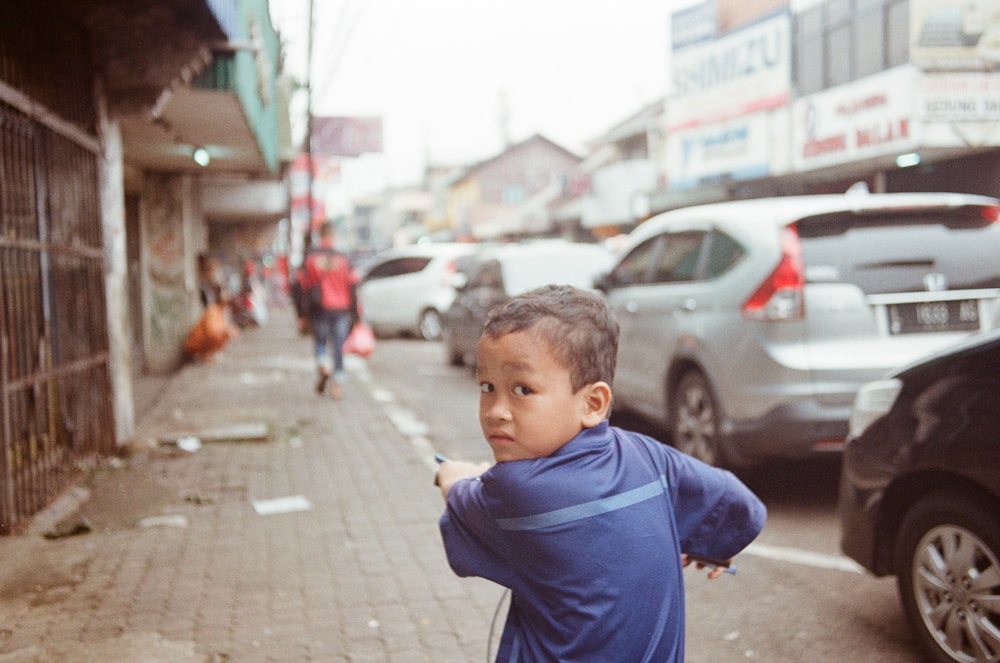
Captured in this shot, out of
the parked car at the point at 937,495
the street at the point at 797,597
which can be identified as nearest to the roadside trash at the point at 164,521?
the street at the point at 797,597

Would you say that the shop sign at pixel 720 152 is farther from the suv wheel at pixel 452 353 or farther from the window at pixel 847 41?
the suv wheel at pixel 452 353

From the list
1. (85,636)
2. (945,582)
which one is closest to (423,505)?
(85,636)

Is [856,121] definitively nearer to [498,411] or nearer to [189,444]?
[189,444]

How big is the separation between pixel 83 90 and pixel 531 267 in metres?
5.94

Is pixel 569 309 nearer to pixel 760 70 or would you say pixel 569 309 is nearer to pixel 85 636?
pixel 85 636

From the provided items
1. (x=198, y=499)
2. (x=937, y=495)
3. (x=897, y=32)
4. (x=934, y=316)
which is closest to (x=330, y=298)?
(x=198, y=499)

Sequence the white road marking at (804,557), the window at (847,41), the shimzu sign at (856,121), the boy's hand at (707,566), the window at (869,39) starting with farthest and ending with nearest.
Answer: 1. the window at (869,39)
2. the window at (847,41)
3. the shimzu sign at (856,121)
4. the white road marking at (804,557)
5. the boy's hand at (707,566)

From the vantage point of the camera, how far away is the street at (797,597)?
3.82 m

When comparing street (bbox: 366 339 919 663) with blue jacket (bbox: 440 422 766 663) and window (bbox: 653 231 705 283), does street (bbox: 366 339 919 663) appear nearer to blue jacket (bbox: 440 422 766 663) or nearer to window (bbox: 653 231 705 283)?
window (bbox: 653 231 705 283)

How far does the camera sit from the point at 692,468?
2.09 m

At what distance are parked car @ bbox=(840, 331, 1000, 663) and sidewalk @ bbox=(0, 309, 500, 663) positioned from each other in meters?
1.61

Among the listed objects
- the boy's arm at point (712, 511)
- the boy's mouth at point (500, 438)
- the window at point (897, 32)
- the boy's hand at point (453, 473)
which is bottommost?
the boy's arm at point (712, 511)

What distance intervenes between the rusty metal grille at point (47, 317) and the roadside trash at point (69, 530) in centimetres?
18

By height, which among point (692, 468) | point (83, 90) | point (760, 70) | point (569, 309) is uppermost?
point (760, 70)
